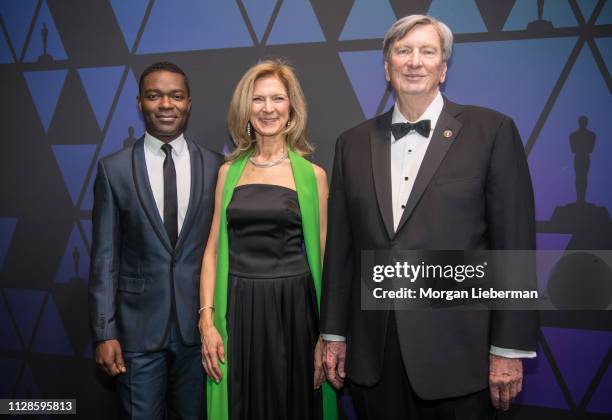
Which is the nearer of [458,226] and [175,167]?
[458,226]

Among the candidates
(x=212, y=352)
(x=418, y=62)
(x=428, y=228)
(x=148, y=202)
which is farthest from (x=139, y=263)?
(x=418, y=62)

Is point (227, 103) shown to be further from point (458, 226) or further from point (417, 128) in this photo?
point (458, 226)

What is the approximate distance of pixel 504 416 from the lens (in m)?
2.74

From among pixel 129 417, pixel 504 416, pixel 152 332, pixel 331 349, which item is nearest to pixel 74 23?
pixel 152 332

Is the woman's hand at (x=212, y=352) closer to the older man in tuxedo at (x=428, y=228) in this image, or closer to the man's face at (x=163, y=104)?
the older man in tuxedo at (x=428, y=228)

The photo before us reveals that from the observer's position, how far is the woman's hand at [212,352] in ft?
7.33

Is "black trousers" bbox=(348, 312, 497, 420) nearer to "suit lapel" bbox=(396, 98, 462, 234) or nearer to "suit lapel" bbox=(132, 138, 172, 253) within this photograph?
"suit lapel" bbox=(396, 98, 462, 234)

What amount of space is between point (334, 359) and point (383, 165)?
2.65 feet

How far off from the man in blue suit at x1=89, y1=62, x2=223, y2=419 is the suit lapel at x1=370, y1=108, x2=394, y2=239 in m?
0.90

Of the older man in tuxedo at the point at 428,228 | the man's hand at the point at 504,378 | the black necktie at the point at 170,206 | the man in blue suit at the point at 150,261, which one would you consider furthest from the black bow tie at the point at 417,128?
the black necktie at the point at 170,206

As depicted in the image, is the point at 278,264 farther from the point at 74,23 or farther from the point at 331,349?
the point at 74,23

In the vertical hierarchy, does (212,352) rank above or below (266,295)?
below

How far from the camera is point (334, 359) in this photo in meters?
2.05

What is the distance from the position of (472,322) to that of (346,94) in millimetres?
1501
